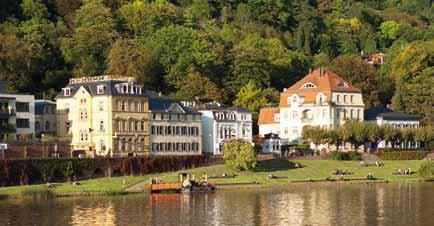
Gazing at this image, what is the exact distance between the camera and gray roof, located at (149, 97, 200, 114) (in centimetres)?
11188

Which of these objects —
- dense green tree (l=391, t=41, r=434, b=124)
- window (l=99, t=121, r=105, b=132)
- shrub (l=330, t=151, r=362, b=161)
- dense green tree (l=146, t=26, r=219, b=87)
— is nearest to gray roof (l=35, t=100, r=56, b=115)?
window (l=99, t=121, r=105, b=132)

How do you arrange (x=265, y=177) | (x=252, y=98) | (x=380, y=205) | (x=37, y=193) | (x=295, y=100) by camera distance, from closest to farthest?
1. (x=380, y=205)
2. (x=37, y=193)
3. (x=265, y=177)
4. (x=295, y=100)
5. (x=252, y=98)

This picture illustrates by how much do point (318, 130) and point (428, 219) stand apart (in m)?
55.6

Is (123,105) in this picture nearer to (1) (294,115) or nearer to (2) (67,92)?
(2) (67,92)

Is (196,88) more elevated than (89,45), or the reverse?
(89,45)

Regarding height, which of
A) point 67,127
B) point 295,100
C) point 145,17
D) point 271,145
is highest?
point 145,17

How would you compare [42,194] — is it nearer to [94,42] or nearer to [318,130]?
[318,130]

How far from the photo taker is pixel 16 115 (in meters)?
104

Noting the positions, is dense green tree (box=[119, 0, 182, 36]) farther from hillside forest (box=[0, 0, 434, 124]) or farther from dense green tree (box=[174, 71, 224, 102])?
dense green tree (box=[174, 71, 224, 102])

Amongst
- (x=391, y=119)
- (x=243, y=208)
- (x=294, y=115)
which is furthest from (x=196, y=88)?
(x=243, y=208)

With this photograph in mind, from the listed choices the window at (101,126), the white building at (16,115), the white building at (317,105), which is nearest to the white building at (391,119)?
the white building at (317,105)

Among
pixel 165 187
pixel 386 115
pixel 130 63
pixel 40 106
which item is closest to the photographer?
pixel 165 187

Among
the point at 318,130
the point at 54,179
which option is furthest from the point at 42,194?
the point at 318,130

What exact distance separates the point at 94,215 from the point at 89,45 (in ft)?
264
